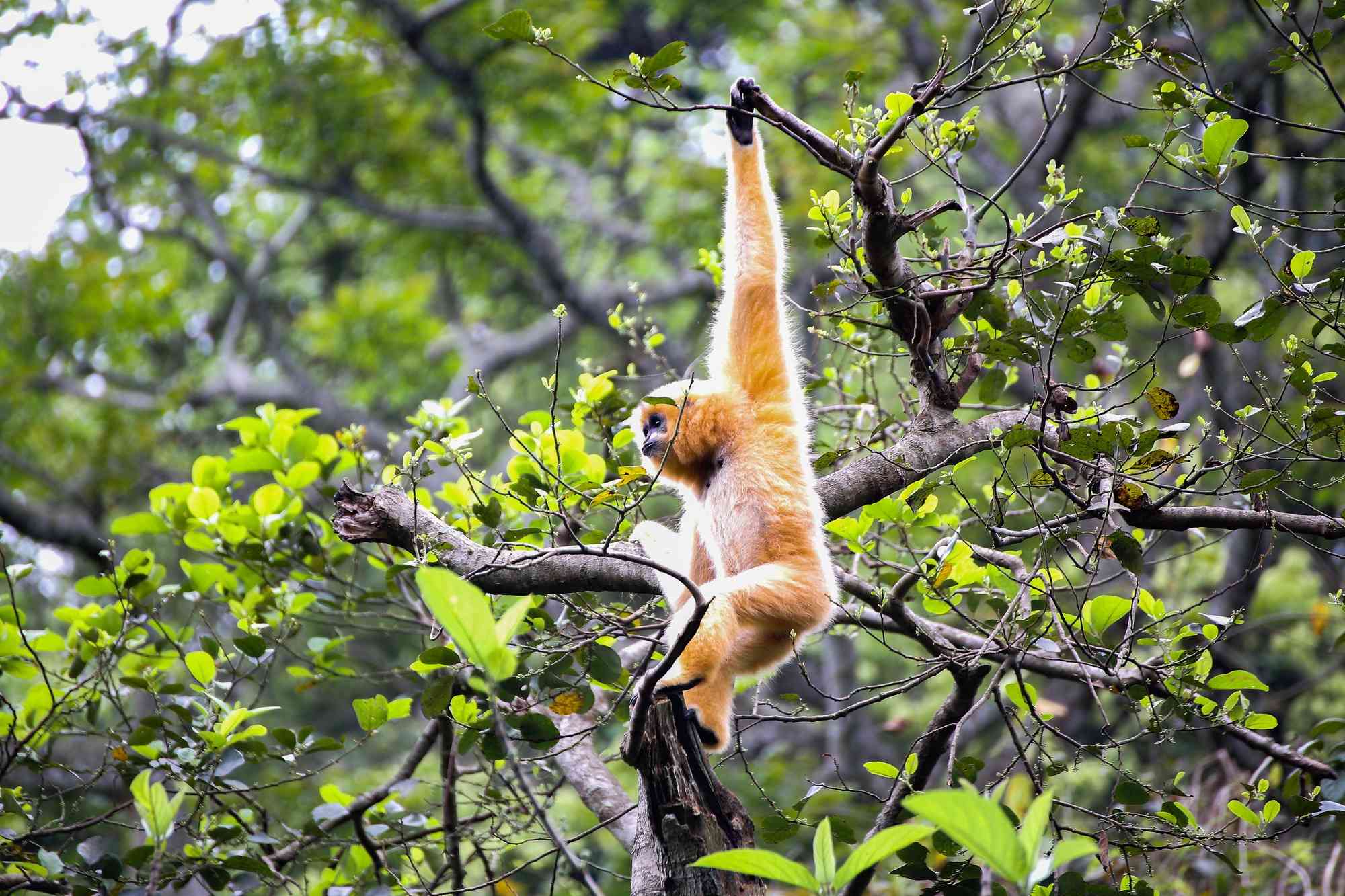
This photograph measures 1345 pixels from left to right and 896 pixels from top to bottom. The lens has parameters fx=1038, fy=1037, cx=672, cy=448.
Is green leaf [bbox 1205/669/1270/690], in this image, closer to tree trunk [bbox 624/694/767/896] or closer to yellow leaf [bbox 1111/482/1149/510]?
yellow leaf [bbox 1111/482/1149/510]

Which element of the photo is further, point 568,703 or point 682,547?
point 682,547

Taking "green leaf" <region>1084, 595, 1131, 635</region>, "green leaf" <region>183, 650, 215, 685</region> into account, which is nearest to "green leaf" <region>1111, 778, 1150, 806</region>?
"green leaf" <region>1084, 595, 1131, 635</region>

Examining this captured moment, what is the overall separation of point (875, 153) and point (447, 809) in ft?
10.1

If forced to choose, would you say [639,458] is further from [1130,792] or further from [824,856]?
[824,856]

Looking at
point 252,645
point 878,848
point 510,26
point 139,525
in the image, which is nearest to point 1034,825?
point 878,848

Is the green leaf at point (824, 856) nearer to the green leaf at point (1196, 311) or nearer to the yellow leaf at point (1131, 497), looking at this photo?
the yellow leaf at point (1131, 497)

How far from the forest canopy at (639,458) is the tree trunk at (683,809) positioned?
0.05 ft

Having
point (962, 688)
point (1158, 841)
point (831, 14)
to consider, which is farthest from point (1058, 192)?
point (831, 14)

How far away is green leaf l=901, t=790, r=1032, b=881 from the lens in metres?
1.92

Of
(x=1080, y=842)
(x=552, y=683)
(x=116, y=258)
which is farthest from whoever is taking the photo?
(x=116, y=258)

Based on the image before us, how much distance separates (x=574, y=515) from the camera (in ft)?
14.3

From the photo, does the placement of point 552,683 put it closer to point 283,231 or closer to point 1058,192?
point 1058,192

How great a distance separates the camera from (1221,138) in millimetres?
3320

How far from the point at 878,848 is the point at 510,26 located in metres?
2.52
